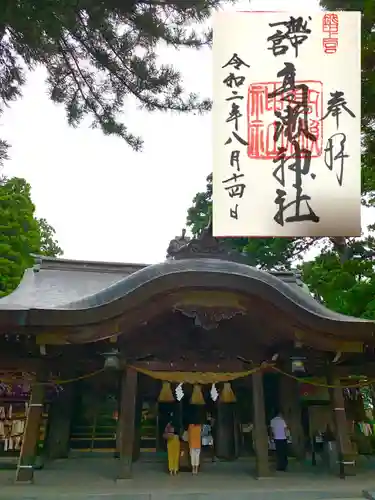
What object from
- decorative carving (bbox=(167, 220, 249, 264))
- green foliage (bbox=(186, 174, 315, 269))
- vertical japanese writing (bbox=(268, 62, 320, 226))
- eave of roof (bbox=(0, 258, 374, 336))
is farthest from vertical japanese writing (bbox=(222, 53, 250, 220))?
green foliage (bbox=(186, 174, 315, 269))

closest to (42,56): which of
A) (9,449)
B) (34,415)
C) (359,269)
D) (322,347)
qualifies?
(34,415)

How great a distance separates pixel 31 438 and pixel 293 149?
19.5 feet

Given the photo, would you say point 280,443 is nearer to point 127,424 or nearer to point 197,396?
point 197,396

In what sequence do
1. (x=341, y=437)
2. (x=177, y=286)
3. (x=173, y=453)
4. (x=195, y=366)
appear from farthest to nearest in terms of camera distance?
(x=173, y=453), (x=195, y=366), (x=341, y=437), (x=177, y=286)

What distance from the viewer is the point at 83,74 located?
650 centimetres

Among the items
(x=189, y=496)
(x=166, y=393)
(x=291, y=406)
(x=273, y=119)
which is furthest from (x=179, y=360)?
(x=273, y=119)

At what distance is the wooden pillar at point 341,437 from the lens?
29.2 feet

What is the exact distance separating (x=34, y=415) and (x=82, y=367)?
4.63 ft

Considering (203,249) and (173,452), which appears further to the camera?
(173,452)

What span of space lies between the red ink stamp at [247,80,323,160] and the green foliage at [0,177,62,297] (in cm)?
1655

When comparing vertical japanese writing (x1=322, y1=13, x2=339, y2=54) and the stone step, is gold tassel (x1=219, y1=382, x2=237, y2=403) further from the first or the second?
vertical japanese writing (x1=322, y1=13, x2=339, y2=54)

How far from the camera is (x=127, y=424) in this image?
8367 mm

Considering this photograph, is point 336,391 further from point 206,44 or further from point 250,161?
point 206,44

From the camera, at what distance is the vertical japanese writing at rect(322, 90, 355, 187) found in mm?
7016
